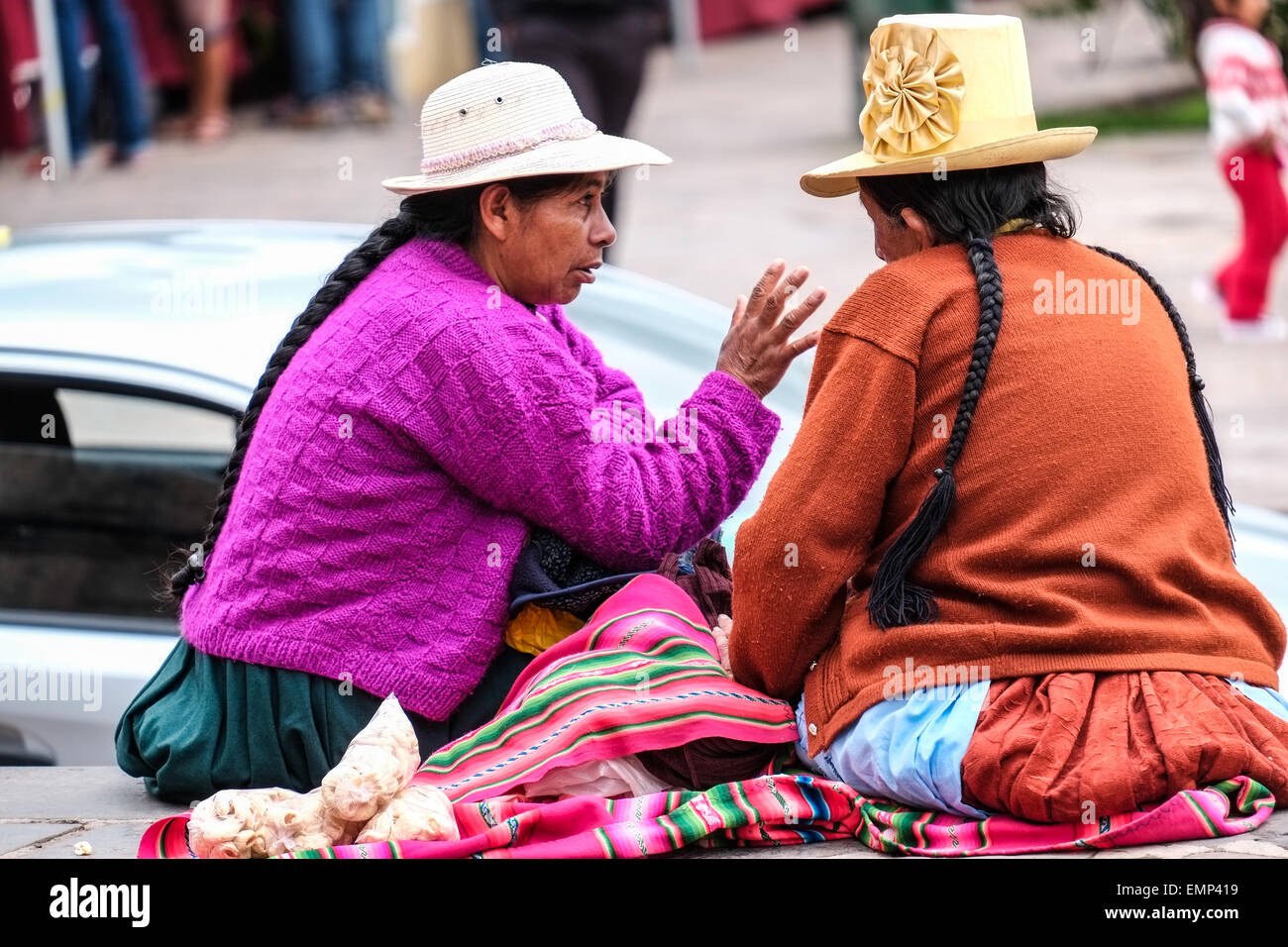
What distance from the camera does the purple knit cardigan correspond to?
2.85 meters

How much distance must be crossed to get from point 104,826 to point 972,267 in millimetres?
1683

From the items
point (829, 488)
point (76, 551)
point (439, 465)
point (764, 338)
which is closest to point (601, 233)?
point (764, 338)

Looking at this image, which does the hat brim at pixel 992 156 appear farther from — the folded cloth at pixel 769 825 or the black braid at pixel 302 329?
the folded cloth at pixel 769 825

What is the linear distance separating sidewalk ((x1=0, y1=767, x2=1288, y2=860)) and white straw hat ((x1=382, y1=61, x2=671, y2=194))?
113 centimetres

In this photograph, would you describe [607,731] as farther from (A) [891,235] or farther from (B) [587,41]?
(B) [587,41]

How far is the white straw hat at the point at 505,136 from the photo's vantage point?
2.92 meters

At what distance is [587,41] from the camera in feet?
19.5

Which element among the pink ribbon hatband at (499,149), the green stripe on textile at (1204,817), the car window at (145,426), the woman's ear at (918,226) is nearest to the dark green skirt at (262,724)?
the pink ribbon hatband at (499,149)

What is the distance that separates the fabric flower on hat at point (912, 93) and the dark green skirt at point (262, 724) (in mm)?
1065

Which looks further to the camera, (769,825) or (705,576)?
(705,576)

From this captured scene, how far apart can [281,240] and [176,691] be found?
4.72 ft

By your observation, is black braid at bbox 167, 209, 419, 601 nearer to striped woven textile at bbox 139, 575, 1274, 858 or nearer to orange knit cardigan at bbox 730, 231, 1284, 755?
striped woven textile at bbox 139, 575, 1274, 858

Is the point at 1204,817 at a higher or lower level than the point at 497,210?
lower

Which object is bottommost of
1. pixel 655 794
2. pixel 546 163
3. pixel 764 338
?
pixel 655 794
